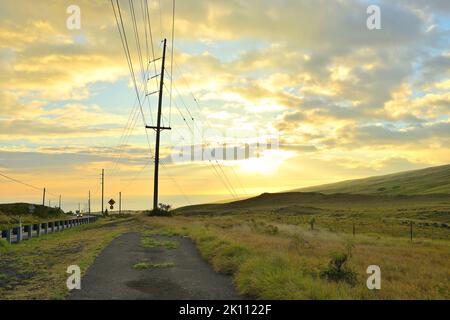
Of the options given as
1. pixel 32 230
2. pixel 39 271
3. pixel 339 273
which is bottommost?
pixel 32 230

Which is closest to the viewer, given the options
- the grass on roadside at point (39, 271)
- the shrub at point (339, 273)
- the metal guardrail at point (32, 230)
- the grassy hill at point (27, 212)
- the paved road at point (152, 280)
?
the paved road at point (152, 280)

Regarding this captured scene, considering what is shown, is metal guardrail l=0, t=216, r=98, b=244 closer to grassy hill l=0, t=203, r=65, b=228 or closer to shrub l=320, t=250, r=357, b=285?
grassy hill l=0, t=203, r=65, b=228

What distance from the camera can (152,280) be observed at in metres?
11.9

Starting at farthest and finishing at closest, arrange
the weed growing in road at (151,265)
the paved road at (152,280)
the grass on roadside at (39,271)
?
the weed growing in road at (151,265), the grass on roadside at (39,271), the paved road at (152,280)

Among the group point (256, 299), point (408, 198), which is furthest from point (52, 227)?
point (408, 198)

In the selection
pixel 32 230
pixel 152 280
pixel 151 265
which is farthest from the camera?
pixel 32 230

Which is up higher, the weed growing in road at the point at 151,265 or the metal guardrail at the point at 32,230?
the weed growing in road at the point at 151,265

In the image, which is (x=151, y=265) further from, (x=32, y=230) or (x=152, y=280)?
(x=32, y=230)

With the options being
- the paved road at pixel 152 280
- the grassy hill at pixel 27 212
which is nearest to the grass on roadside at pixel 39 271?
the paved road at pixel 152 280

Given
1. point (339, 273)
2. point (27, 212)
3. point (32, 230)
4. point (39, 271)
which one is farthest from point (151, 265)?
point (27, 212)

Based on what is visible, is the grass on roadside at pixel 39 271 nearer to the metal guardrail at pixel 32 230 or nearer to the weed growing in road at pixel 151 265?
the weed growing in road at pixel 151 265

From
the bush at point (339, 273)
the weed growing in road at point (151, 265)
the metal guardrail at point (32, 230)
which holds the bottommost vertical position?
the metal guardrail at point (32, 230)

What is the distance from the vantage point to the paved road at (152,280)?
9969 mm
